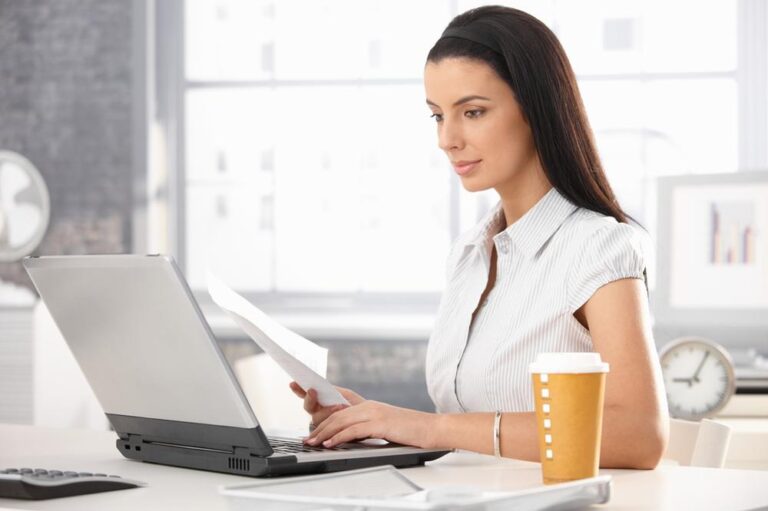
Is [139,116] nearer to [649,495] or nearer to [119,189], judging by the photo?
[119,189]

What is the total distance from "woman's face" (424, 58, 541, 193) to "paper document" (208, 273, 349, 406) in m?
0.43

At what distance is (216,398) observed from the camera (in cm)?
127

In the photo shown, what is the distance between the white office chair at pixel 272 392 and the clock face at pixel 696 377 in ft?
3.41

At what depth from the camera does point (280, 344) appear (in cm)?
137

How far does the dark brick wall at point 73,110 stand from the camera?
4.60 m

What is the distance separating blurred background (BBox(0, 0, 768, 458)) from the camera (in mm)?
4277

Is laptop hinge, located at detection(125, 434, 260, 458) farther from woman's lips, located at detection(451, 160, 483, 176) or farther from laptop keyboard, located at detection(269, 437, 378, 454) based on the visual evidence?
woman's lips, located at detection(451, 160, 483, 176)

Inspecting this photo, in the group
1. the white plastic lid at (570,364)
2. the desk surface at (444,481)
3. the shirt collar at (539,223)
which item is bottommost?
the desk surface at (444,481)

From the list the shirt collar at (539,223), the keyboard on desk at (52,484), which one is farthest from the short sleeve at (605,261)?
the keyboard on desk at (52,484)

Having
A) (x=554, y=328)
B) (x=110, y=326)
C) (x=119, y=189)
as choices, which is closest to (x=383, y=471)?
(x=110, y=326)

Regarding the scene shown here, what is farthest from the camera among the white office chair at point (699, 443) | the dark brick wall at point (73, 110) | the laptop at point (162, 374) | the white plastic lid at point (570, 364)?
the dark brick wall at point (73, 110)

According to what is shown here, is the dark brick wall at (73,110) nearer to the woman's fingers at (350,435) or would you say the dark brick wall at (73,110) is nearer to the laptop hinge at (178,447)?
the laptop hinge at (178,447)

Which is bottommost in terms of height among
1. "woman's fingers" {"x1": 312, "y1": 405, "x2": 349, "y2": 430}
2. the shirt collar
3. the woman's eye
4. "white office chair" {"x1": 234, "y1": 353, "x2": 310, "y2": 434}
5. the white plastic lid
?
"white office chair" {"x1": 234, "y1": 353, "x2": 310, "y2": 434}

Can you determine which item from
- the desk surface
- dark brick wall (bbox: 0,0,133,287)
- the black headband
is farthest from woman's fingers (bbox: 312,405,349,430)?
dark brick wall (bbox: 0,0,133,287)
